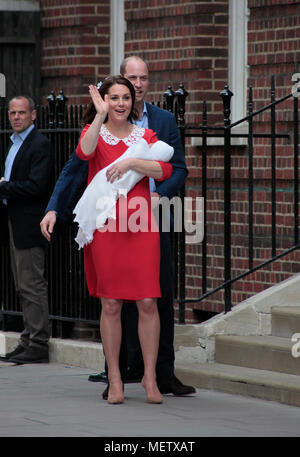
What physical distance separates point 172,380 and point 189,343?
37.7 inches

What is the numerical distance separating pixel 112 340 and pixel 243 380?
0.90 meters

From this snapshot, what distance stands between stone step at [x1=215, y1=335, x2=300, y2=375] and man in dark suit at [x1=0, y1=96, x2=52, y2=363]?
1591mm

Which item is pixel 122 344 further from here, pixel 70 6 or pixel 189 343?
pixel 70 6

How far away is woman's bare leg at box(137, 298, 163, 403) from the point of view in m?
8.08

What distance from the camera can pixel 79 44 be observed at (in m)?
13.1

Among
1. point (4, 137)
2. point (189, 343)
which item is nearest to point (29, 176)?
point (4, 137)

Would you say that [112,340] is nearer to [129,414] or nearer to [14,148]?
[129,414]

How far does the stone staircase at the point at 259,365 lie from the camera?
328 inches

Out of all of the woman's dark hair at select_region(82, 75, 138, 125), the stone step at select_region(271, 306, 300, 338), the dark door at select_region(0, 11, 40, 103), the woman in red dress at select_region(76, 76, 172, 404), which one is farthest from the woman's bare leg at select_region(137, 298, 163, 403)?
the dark door at select_region(0, 11, 40, 103)

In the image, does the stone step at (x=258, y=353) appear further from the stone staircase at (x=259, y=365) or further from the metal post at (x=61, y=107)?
the metal post at (x=61, y=107)

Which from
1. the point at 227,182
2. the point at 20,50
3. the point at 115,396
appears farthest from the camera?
the point at 20,50

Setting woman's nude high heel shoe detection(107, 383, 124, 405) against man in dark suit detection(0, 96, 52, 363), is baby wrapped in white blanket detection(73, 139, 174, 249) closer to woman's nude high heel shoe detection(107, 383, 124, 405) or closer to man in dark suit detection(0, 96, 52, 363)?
woman's nude high heel shoe detection(107, 383, 124, 405)

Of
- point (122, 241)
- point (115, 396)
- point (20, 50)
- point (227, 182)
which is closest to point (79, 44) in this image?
point (20, 50)

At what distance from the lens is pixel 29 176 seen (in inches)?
398
